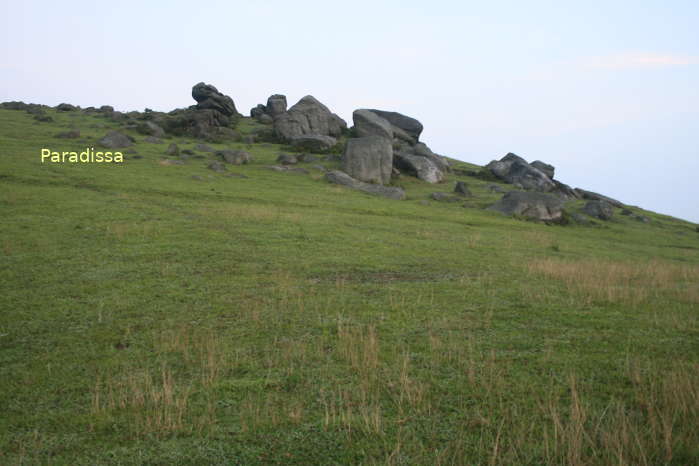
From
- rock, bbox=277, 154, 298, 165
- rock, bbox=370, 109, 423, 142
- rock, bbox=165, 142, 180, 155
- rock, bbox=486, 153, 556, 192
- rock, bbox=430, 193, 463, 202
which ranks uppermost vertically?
rock, bbox=370, 109, 423, 142

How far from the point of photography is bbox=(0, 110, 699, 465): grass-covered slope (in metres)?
7.18

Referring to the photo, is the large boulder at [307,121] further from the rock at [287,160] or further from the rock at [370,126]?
the rock at [287,160]

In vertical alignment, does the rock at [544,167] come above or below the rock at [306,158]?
above

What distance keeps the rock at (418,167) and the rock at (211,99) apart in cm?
3416

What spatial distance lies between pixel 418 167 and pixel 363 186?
1099 centimetres

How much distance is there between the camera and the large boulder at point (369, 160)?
159 ft

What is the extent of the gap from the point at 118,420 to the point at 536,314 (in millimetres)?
9853

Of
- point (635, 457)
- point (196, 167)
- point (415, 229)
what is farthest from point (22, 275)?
point (196, 167)

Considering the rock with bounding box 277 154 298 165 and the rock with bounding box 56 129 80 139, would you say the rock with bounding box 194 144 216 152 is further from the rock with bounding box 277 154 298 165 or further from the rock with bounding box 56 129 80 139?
the rock with bounding box 56 129 80 139

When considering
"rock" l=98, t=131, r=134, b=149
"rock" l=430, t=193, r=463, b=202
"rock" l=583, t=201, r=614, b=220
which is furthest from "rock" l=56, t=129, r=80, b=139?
"rock" l=583, t=201, r=614, b=220

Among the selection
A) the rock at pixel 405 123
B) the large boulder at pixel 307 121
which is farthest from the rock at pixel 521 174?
the large boulder at pixel 307 121

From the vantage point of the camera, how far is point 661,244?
38.7m

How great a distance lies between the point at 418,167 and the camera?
179 feet

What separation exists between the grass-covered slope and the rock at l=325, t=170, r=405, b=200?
1838 centimetres
